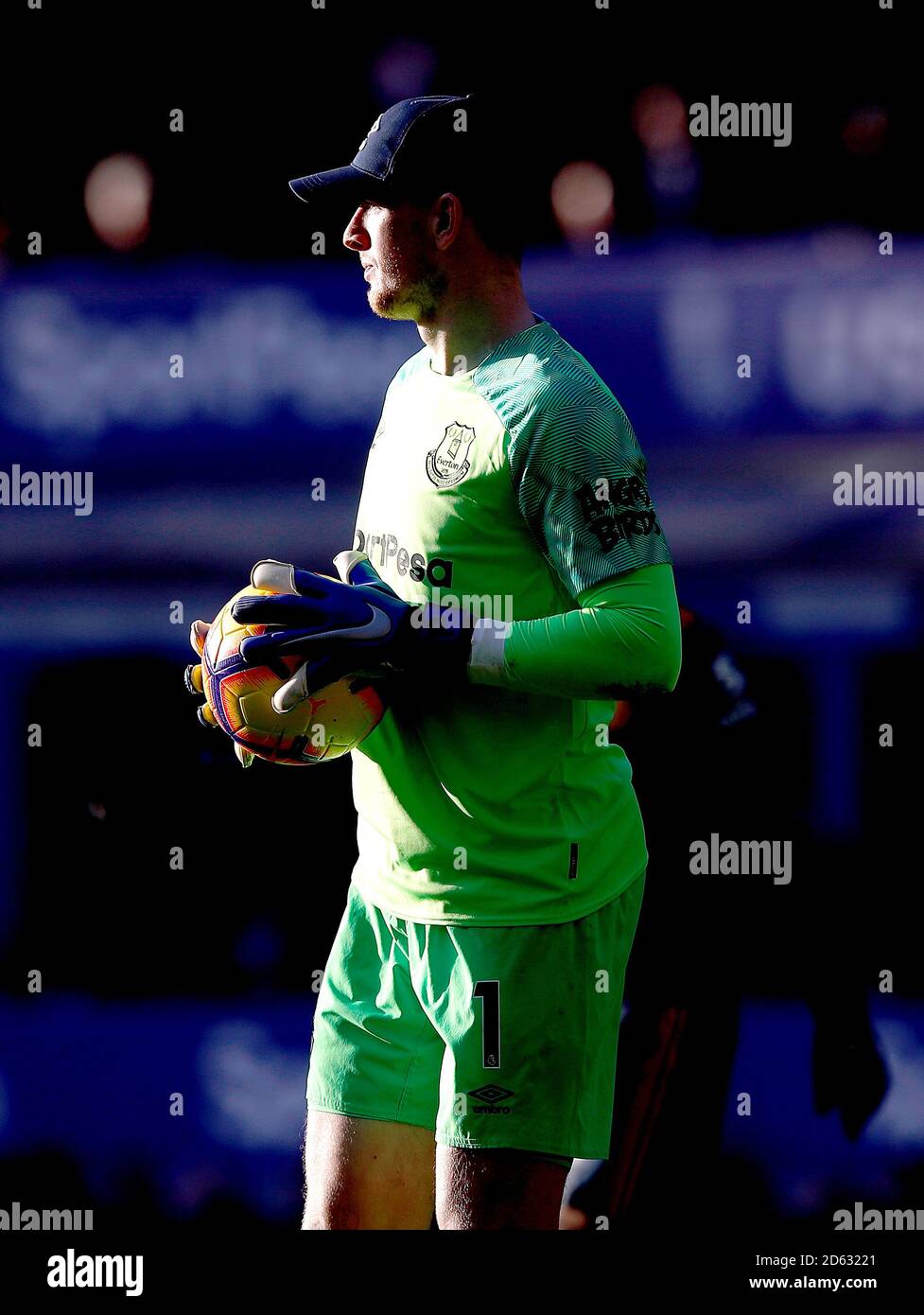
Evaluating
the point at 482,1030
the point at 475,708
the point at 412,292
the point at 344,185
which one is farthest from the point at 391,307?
the point at 482,1030

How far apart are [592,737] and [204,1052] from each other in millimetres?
1550

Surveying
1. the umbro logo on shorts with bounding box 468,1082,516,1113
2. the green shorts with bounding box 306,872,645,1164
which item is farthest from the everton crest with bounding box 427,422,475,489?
the umbro logo on shorts with bounding box 468,1082,516,1113

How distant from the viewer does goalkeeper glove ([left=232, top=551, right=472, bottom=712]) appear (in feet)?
6.84

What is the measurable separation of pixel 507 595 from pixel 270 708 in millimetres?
379

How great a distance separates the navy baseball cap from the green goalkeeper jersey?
0.28m

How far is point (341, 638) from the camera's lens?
2084mm

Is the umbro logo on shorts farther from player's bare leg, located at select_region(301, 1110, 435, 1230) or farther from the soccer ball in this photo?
the soccer ball

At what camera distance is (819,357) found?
3285 mm

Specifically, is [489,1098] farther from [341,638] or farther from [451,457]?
[451,457]

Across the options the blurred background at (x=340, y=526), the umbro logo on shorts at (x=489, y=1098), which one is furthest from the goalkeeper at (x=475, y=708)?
the blurred background at (x=340, y=526)

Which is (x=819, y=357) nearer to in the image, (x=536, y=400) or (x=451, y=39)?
(x=451, y=39)
